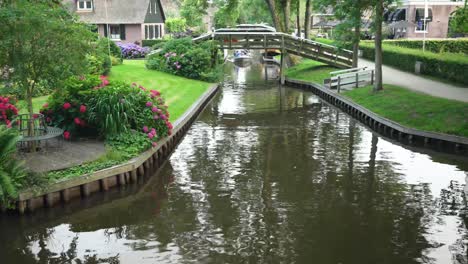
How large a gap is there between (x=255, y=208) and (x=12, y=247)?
613cm

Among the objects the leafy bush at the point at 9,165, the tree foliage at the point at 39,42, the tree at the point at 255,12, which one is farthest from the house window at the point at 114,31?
the leafy bush at the point at 9,165

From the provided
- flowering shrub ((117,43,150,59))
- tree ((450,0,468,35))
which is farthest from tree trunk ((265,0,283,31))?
tree ((450,0,468,35))

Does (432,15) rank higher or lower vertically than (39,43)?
higher

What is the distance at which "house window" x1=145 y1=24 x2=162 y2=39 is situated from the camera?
64631mm

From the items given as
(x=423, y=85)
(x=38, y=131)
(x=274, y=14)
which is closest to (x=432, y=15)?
(x=274, y=14)

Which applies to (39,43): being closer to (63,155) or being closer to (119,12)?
(63,155)

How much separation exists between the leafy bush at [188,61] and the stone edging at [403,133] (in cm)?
1206

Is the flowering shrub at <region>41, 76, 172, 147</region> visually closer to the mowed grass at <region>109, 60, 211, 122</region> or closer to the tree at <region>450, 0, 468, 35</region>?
the mowed grass at <region>109, 60, 211, 122</region>

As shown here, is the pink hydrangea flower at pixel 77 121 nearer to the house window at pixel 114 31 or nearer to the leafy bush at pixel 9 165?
the leafy bush at pixel 9 165

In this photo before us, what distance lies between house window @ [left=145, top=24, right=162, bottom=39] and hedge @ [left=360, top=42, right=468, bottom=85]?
2949cm

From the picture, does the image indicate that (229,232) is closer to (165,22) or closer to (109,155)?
(109,155)

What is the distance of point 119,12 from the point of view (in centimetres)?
6138

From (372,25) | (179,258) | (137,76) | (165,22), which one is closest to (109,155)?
(179,258)

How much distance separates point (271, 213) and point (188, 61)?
91.5 feet
